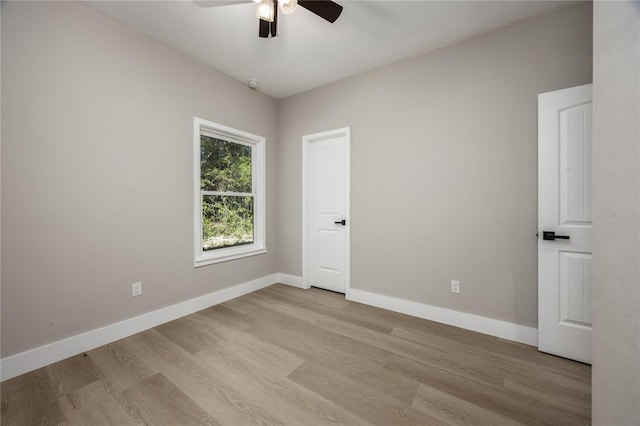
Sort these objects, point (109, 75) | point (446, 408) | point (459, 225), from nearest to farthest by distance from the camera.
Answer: point (446, 408) < point (109, 75) < point (459, 225)

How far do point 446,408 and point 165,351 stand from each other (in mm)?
2074

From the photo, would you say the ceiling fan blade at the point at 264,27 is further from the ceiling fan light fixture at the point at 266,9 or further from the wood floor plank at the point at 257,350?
the wood floor plank at the point at 257,350

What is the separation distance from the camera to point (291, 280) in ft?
12.2

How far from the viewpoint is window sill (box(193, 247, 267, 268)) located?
2.82 m

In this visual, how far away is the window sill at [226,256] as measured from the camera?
2.82m

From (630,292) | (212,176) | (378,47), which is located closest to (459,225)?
(630,292)

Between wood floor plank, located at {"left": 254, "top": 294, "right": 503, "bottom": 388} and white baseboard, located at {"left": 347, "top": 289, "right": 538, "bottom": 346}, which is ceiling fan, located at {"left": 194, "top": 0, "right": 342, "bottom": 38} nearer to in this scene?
wood floor plank, located at {"left": 254, "top": 294, "right": 503, "bottom": 388}

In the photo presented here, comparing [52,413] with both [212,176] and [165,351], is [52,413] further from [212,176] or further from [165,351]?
[212,176]

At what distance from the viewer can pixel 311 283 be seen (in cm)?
364

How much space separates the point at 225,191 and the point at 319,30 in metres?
2.09

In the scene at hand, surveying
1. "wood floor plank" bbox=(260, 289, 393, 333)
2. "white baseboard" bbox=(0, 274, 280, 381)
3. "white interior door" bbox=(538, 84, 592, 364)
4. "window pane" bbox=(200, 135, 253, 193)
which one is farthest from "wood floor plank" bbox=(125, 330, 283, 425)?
"white interior door" bbox=(538, 84, 592, 364)

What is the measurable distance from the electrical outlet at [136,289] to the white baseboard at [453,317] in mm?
2253

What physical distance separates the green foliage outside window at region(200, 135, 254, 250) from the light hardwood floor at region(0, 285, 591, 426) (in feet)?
3.75

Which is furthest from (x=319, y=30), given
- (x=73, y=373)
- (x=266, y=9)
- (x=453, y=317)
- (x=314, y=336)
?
(x=73, y=373)
